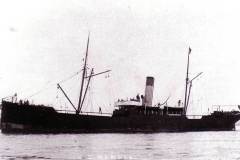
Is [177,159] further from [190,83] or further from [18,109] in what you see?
[190,83]

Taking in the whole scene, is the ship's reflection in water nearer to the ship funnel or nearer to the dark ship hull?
the dark ship hull

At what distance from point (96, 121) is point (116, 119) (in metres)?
2.36

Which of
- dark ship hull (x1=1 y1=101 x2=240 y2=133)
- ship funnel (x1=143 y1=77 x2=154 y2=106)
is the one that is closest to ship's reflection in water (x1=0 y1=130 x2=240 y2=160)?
dark ship hull (x1=1 y1=101 x2=240 y2=133)

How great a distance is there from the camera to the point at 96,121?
4422 centimetres

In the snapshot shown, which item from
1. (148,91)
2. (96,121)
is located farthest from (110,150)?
(148,91)

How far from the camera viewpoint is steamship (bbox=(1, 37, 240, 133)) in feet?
132

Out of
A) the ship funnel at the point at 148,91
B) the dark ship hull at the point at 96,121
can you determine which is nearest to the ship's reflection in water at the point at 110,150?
the dark ship hull at the point at 96,121

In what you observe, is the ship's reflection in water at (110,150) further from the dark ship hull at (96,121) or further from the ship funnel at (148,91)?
the ship funnel at (148,91)

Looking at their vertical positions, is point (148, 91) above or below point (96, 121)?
above

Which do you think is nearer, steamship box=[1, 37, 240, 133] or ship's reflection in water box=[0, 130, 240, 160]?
ship's reflection in water box=[0, 130, 240, 160]

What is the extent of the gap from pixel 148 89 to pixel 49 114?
12.7m

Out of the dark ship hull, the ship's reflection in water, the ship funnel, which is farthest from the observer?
the ship funnel

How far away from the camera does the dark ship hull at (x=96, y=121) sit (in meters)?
40.3

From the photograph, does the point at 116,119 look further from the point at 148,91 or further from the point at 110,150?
the point at 110,150
